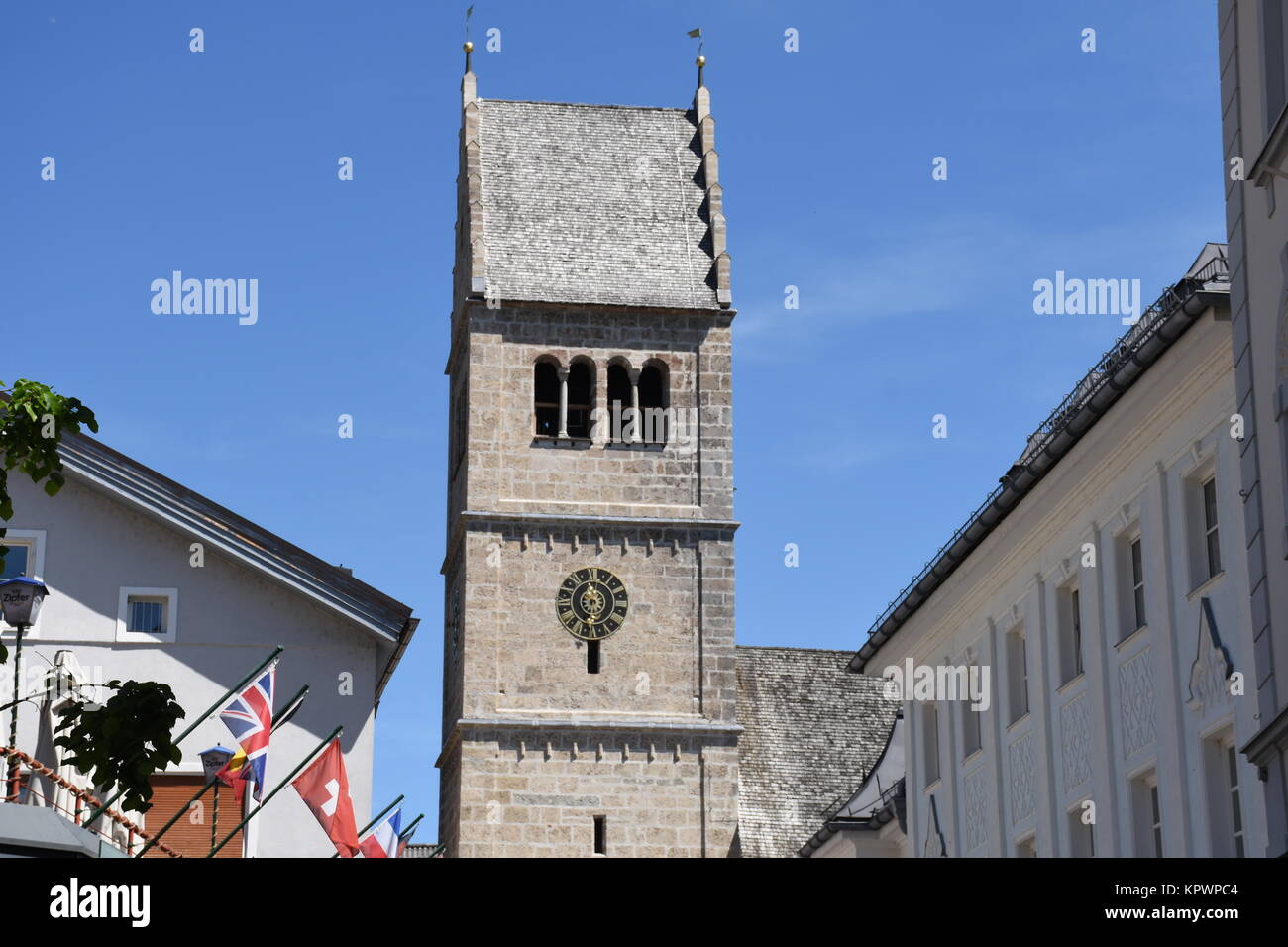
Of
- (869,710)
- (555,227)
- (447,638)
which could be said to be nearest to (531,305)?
(555,227)

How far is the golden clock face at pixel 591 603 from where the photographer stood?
5550 centimetres

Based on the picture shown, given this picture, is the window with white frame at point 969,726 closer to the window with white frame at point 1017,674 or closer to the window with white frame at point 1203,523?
the window with white frame at point 1017,674

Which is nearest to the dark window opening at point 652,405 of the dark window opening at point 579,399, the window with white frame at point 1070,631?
the dark window opening at point 579,399

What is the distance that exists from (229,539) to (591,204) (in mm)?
29920

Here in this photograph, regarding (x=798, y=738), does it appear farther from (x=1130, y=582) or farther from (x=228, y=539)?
(x=1130, y=582)

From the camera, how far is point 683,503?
57438 mm

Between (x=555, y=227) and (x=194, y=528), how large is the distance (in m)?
28.9

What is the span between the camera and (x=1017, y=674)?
30.1m

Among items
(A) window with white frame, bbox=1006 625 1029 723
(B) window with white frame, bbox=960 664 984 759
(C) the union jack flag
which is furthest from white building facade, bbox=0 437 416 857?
(A) window with white frame, bbox=1006 625 1029 723

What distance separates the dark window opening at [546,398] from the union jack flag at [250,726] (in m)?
32.9

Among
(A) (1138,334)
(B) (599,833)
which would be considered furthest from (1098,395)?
(B) (599,833)
